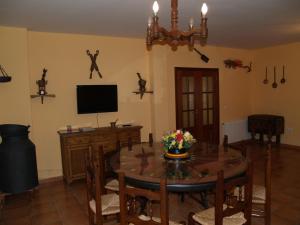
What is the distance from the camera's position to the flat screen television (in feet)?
15.2

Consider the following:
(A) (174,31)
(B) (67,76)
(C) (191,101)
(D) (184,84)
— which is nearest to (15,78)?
(B) (67,76)

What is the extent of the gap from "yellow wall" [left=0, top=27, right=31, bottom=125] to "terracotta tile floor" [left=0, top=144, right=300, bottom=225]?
118cm

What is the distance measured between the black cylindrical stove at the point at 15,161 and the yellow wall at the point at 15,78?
0.42m

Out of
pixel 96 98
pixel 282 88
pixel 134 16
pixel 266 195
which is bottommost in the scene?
pixel 266 195

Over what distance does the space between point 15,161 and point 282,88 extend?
6.18 m

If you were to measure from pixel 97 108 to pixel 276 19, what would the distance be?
3306mm

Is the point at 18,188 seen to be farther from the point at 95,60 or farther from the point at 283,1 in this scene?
the point at 283,1

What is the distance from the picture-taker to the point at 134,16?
3643 mm

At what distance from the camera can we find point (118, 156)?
2.99m

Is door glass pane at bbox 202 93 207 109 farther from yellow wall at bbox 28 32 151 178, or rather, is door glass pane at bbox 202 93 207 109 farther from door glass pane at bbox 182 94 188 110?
yellow wall at bbox 28 32 151 178

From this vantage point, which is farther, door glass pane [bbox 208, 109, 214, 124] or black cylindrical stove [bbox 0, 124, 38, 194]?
door glass pane [bbox 208, 109, 214, 124]

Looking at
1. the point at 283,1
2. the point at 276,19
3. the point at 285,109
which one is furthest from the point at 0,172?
the point at 285,109

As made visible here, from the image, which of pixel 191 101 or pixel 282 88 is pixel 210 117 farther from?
pixel 282 88

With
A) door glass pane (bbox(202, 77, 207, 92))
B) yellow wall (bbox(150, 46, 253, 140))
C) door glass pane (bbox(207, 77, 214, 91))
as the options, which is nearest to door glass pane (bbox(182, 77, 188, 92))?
yellow wall (bbox(150, 46, 253, 140))
